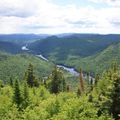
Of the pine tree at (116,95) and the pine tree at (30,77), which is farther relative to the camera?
the pine tree at (30,77)

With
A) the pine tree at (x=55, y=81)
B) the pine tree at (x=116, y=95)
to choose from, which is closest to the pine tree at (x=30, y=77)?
the pine tree at (x=55, y=81)

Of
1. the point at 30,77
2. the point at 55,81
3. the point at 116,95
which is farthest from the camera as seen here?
the point at 30,77

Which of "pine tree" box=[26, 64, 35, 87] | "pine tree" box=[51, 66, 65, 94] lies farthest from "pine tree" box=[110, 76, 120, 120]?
"pine tree" box=[26, 64, 35, 87]

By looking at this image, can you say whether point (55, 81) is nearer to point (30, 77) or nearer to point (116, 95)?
point (30, 77)

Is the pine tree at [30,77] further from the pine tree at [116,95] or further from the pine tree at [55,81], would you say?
the pine tree at [116,95]

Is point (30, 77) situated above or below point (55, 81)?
above

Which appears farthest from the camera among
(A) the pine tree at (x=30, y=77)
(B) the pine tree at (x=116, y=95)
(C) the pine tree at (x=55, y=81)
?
(A) the pine tree at (x=30, y=77)

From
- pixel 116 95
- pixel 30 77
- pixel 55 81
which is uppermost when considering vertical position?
pixel 116 95

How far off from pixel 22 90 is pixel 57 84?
137 ft

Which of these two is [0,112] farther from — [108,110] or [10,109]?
[108,110]

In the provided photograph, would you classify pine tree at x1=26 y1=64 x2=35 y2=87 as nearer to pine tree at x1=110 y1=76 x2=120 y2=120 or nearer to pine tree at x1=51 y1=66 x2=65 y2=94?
pine tree at x1=51 y1=66 x2=65 y2=94

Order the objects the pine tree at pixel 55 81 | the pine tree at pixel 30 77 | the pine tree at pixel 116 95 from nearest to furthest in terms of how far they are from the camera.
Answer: the pine tree at pixel 116 95 → the pine tree at pixel 55 81 → the pine tree at pixel 30 77

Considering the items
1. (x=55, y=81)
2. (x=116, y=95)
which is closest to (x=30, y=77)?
(x=55, y=81)

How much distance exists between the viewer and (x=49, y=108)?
66.4 m
